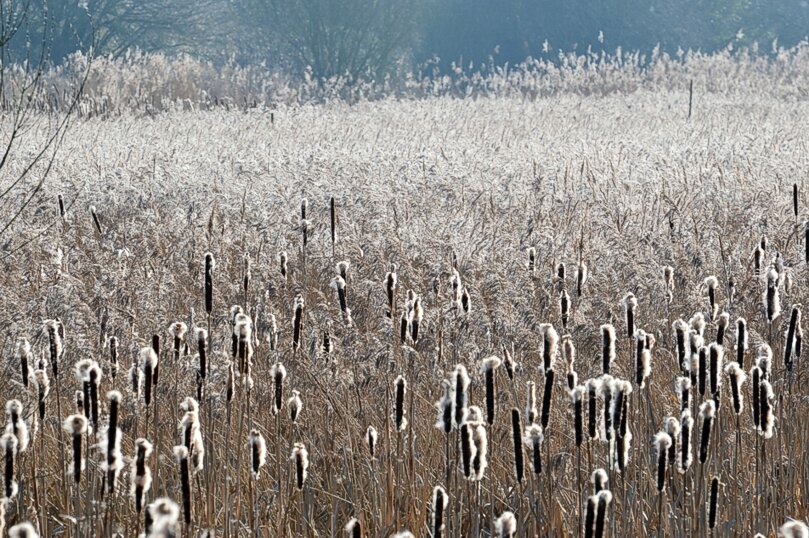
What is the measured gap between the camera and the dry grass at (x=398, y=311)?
2.54 meters

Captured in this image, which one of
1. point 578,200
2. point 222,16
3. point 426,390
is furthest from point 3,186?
point 222,16

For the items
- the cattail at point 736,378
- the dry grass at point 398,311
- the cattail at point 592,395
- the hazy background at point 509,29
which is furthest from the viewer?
the hazy background at point 509,29

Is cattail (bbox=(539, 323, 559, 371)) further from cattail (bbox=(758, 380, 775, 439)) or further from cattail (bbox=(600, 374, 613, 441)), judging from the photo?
cattail (bbox=(758, 380, 775, 439))

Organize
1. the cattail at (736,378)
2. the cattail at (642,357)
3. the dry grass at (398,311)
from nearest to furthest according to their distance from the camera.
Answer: the cattail at (736,378) < the cattail at (642,357) < the dry grass at (398,311)

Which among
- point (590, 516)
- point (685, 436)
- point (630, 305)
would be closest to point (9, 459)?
point (590, 516)

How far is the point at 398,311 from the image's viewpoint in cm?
434

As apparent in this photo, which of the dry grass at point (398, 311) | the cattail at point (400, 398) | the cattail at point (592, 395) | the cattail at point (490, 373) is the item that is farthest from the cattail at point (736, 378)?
the cattail at point (400, 398)

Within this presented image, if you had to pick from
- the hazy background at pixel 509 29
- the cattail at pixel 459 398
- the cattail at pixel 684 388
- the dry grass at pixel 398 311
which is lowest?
the dry grass at pixel 398 311

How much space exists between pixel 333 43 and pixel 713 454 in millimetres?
27972

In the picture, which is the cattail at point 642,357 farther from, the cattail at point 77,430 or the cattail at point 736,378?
the cattail at point 77,430

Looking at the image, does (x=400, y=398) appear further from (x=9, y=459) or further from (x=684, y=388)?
(x=9, y=459)

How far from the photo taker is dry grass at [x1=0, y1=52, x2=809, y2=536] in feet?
8.34

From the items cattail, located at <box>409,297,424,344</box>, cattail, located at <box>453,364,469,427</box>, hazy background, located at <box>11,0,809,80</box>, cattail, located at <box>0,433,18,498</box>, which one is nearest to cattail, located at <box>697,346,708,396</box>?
cattail, located at <box>409,297,424,344</box>

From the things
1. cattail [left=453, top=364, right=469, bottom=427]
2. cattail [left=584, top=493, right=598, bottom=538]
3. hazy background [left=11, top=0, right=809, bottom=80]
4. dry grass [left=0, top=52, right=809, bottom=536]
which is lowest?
dry grass [left=0, top=52, right=809, bottom=536]
